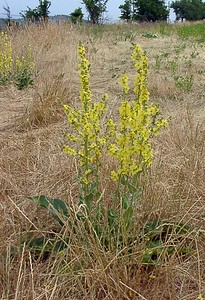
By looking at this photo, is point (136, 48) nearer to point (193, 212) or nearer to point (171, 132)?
point (193, 212)

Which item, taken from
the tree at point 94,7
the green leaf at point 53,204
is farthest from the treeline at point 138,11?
the green leaf at point 53,204

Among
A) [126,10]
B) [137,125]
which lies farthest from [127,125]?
[126,10]

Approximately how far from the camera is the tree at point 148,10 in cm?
3136

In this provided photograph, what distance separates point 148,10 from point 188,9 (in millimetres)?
12554

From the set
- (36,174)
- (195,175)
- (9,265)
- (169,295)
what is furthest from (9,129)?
(169,295)

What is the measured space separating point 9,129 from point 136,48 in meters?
2.42

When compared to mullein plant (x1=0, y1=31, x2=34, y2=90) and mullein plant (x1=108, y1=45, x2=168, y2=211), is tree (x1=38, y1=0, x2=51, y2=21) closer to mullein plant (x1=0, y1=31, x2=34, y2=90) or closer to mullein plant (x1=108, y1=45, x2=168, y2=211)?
mullein plant (x1=0, y1=31, x2=34, y2=90)

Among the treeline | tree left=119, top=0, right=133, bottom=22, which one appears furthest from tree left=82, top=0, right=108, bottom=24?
tree left=119, top=0, right=133, bottom=22

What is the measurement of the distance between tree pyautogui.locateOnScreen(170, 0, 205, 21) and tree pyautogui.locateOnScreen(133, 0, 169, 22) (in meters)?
10.5

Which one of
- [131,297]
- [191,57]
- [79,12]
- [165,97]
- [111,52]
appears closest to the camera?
[131,297]

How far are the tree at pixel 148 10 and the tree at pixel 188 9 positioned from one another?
10518 millimetres

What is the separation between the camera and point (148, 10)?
31.7 meters

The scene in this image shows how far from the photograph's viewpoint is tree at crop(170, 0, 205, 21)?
138 feet

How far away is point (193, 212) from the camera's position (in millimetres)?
1854
